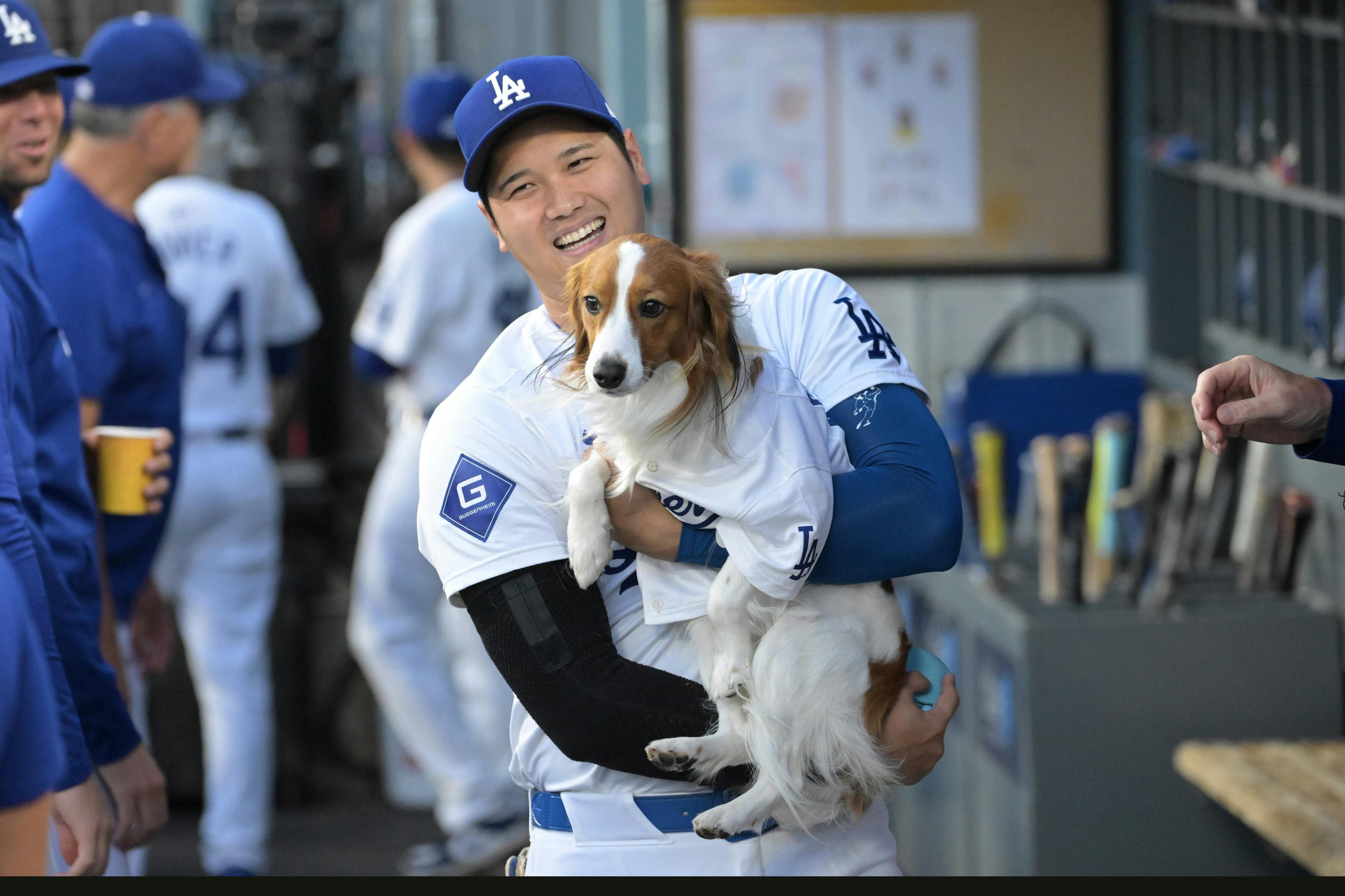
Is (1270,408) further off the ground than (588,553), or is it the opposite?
(1270,408)

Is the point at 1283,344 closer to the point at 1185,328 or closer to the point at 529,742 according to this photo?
the point at 1185,328

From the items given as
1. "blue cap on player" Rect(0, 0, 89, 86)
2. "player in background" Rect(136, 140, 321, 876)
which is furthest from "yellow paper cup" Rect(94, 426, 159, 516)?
"player in background" Rect(136, 140, 321, 876)

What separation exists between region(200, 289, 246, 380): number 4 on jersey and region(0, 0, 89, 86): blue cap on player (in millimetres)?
2490

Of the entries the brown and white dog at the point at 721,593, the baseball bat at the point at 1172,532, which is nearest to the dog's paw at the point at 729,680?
the brown and white dog at the point at 721,593

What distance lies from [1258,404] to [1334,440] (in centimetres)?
12

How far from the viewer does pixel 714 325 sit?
1637 mm

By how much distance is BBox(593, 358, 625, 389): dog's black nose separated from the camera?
1558 millimetres

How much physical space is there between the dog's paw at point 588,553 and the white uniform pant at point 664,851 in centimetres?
26

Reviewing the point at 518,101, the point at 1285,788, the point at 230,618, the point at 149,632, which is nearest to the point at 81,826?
the point at 518,101

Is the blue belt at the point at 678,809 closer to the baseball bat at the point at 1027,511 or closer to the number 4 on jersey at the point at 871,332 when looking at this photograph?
the number 4 on jersey at the point at 871,332

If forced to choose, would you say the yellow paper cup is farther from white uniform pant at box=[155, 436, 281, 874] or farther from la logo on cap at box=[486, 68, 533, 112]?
white uniform pant at box=[155, 436, 281, 874]

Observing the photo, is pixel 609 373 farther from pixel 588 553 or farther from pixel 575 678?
pixel 575 678

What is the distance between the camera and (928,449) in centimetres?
169
